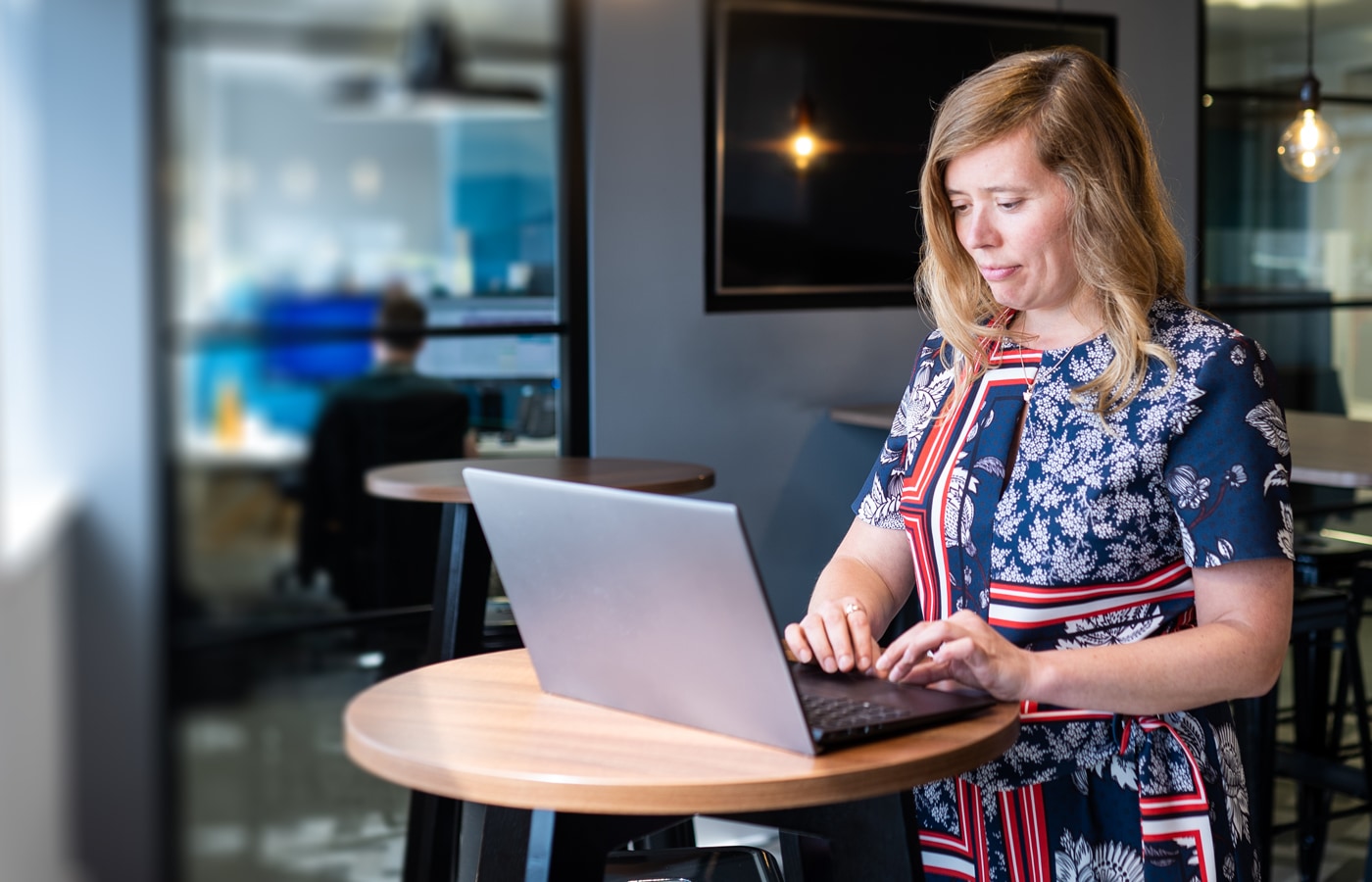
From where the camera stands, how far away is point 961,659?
1.20 metres

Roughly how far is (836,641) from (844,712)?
16cm

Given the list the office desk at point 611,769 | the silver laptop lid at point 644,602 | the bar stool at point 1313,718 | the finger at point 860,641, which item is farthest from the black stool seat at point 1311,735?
the silver laptop lid at point 644,602

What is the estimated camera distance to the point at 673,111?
4.07 meters

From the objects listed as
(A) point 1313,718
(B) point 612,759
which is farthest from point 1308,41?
(B) point 612,759

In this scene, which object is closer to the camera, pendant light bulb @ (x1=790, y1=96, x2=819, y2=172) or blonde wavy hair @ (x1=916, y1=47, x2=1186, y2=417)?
blonde wavy hair @ (x1=916, y1=47, x2=1186, y2=417)

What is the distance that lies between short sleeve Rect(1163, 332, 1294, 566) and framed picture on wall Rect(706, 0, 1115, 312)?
286cm

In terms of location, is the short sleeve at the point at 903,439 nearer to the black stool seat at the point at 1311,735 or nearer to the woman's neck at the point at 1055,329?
the woman's neck at the point at 1055,329

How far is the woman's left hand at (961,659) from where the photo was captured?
1194 millimetres

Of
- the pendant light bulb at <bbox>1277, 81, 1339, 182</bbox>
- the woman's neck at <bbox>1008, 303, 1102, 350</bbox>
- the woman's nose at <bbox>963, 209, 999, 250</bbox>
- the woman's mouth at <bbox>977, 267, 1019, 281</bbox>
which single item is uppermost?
the pendant light bulb at <bbox>1277, 81, 1339, 182</bbox>

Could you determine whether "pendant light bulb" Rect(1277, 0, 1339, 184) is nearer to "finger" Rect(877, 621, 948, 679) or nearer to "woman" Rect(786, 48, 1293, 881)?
"woman" Rect(786, 48, 1293, 881)

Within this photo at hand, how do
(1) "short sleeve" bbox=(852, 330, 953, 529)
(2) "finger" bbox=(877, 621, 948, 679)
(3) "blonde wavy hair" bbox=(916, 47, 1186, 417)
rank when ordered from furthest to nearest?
(1) "short sleeve" bbox=(852, 330, 953, 529), (3) "blonde wavy hair" bbox=(916, 47, 1186, 417), (2) "finger" bbox=(877, 621, 948, 679)

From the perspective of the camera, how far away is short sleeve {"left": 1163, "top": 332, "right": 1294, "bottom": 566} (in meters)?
1.30

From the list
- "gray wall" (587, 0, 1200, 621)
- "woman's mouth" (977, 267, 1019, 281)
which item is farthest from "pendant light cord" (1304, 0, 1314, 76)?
"woman's mouth" (977, 267, 1019, 281)

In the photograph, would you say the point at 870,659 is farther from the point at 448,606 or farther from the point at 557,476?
the point at 557,476
